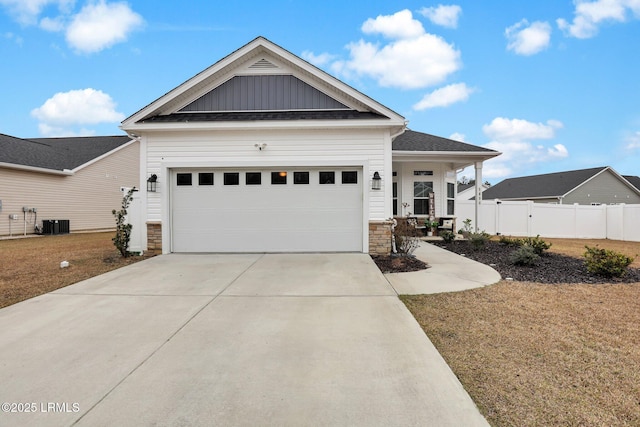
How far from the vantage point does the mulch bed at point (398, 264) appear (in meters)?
6.89

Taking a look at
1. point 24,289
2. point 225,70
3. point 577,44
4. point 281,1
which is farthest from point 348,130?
point 577,44

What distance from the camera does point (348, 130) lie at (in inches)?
344

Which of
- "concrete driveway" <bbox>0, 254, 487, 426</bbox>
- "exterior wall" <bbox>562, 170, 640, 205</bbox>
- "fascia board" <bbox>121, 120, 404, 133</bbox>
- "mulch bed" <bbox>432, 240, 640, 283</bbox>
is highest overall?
"fascia board" <bbox>121, 120, 404, 133</bbox>

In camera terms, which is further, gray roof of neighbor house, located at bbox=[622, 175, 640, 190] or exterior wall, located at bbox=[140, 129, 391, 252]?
gray roof of neighbor house, located at bbox=[622, 175, 640, 190]

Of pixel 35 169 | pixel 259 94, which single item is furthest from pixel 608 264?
pixel 35 169

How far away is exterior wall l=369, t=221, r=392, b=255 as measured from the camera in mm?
8719

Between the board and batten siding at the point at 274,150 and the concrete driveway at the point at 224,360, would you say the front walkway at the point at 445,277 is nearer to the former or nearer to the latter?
the concrete driveway at the point at 224,360

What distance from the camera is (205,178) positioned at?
908 centimetres

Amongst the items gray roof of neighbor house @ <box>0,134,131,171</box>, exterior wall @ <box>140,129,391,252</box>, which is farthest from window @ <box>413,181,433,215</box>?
gray roof of neighbor house @ <box>0,134,131,171</box>

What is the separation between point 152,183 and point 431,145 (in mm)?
10246

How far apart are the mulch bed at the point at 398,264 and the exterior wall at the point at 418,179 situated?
6.24m

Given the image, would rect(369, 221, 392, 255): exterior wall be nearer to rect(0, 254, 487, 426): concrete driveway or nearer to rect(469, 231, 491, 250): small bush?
rect(469, 231, 491, 250): small bush

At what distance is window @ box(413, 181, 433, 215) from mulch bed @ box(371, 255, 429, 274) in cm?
649

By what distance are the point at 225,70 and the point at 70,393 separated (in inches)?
350
